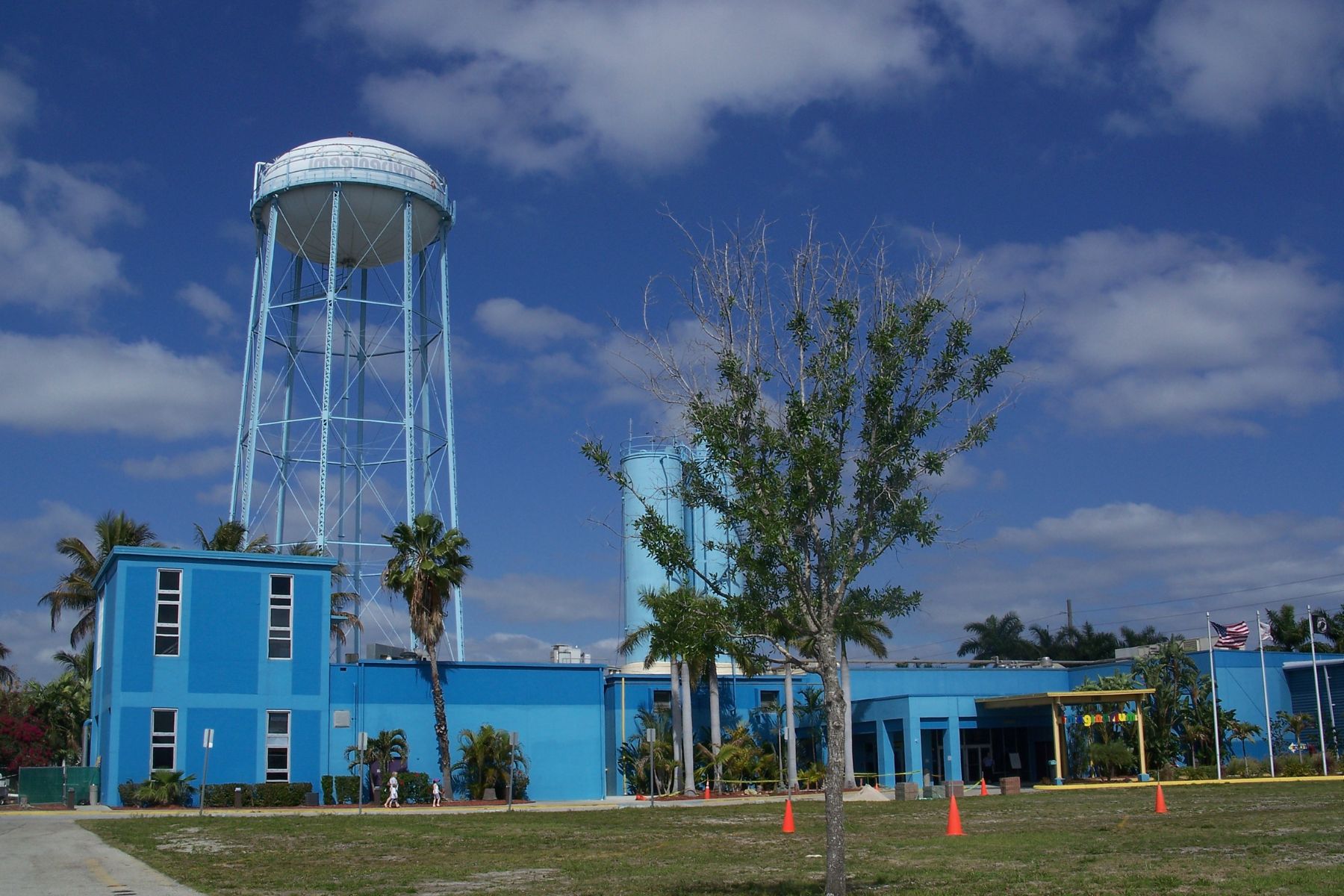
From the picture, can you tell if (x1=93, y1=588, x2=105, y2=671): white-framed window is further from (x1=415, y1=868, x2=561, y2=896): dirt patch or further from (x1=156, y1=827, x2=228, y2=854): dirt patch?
(x1=415, y1=868, x2=561, y2=896): dirt patch

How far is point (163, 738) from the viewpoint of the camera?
132 feet

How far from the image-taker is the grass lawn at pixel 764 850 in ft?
52.8

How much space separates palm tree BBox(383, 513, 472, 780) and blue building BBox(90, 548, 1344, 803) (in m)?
1.44

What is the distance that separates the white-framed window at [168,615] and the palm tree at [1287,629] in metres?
62.5

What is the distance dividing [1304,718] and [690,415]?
49.5 metres

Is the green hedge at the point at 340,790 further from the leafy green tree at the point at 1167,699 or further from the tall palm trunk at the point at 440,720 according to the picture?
the leafy green tree at the point at 1167,699

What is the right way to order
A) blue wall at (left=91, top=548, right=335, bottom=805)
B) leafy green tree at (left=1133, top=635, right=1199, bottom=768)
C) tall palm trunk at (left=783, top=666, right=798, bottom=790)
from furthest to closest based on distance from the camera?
leafy green tree at (left=1133, top=635, right=1199, bottom=768) → tall palm trunk at (left=783, top=666, right=798, bottom=790) → blue wall at (left=91, top=548, right=335, bottom=805)

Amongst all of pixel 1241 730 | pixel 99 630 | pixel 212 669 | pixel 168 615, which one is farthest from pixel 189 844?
pixel 1241 730

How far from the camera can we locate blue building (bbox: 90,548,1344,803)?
40500 millimetres

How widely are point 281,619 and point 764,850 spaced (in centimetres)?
2550

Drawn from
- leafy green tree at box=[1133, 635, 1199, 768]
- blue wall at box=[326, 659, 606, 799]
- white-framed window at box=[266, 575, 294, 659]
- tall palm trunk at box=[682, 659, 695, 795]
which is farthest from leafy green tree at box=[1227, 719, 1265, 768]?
white-framed window at box=[266, 575, 294, 659]

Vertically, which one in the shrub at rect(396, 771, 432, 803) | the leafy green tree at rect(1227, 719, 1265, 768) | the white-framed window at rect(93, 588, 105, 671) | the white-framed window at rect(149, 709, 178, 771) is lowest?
the shrub at rect(396, 771, 432, 803)

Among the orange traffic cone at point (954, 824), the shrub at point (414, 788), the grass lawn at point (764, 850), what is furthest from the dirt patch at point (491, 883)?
the shrub at point (414, 788)

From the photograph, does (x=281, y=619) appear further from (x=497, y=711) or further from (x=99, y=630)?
(x=497, y=711)
